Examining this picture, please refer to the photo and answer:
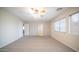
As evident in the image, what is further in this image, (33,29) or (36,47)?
(33,29)

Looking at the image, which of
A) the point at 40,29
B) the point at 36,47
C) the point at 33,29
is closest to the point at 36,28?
the point at 33,29

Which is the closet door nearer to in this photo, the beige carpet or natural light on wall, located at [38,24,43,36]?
natural light on wall, located at [38,24,43,36]

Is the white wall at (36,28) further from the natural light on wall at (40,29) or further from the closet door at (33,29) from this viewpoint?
the natural light on wall at (40,29)

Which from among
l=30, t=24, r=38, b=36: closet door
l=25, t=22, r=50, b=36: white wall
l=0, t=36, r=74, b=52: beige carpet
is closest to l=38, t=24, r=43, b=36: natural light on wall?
l=25, t=22, r=50, b=36: white wall

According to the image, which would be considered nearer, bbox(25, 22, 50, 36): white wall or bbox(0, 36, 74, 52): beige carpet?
bbox(0, 36, 74, 52): beige carpet

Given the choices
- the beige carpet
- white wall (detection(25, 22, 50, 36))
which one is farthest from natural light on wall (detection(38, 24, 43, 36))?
the beige carpet

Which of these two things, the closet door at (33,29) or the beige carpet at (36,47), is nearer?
the beige carpet at (36,47)

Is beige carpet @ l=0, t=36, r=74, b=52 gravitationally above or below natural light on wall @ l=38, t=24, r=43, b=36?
below

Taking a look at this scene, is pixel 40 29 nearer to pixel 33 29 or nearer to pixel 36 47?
pixel 33 29

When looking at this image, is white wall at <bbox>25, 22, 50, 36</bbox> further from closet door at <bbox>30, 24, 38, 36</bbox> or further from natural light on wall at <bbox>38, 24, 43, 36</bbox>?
natural light on wall at <bbox>38, 24, 43, 36</bbox>

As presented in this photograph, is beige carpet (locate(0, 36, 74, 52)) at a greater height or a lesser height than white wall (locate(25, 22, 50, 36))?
lesser

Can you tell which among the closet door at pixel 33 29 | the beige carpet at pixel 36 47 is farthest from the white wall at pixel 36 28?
the beige carpet at pixel 36 47
